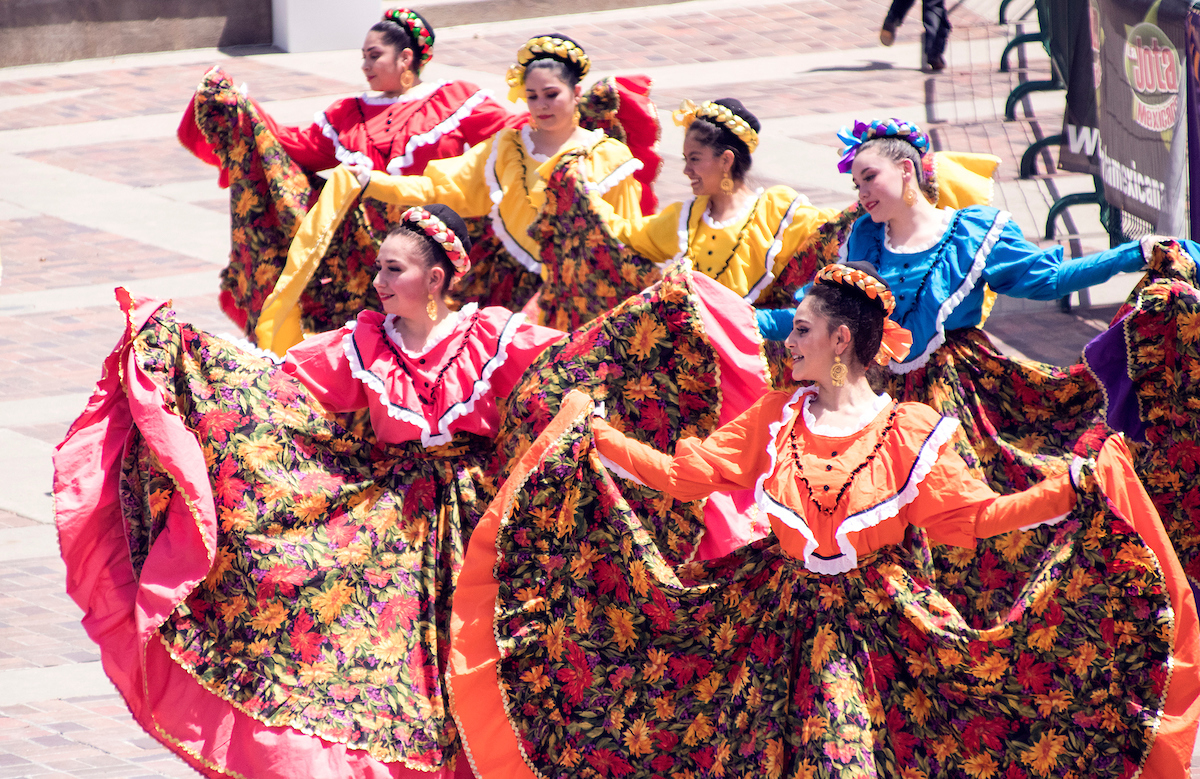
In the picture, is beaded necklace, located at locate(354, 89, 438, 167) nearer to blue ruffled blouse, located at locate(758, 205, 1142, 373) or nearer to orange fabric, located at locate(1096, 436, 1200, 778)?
blue ruffled blouse, located at locate(758, 205, 1142, 373)

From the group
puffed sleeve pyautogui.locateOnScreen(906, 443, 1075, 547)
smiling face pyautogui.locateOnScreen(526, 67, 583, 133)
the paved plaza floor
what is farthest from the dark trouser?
puffed sleeve pyautogui.locateOnScreen(906, 443, 1075, 547)

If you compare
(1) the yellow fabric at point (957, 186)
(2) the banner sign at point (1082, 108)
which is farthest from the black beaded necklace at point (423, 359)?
(2) the banner sign at point (1082, 108)

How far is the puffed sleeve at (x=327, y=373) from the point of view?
464cm

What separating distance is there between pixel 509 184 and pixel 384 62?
1.02m

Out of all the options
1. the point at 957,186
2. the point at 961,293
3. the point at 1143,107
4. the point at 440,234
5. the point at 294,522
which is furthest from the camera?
the point at 1143,107

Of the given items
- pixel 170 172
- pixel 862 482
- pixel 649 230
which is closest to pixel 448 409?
pixel 862 482

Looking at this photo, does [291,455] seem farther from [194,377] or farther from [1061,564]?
[1061,564]

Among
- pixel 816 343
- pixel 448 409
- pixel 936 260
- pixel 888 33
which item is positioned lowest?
pixel 888 33

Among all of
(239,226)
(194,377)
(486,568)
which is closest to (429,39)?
(239,226)

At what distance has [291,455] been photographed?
4523mm

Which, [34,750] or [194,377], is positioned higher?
[194,377]

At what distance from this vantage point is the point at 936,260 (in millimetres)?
4961

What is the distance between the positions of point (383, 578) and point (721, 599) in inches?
41.4

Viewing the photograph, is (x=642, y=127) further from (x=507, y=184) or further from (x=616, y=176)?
(x=507, y=184)
